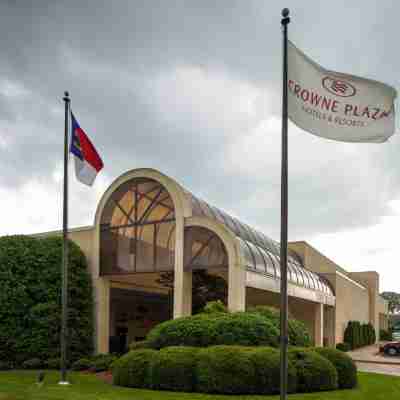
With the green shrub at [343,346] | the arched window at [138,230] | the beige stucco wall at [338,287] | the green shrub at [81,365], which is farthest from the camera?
the beige stucco wall at [338,287]

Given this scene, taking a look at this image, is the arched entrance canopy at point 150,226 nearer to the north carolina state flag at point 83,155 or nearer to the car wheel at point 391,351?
the north carolina state flag at point 83,155

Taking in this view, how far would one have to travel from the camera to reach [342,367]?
1509 centimetres

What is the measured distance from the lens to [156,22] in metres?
12.5

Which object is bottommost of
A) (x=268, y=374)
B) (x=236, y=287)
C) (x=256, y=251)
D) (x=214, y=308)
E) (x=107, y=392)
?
(x=107, y=392)

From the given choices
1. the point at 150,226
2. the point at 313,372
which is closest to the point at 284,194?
the point at 313,372

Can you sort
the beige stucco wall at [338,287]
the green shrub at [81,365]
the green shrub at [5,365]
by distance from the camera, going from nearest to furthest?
the green shrub at [81,365] → the green shrub at [5,365] → the beige stucco wall at [338,287]

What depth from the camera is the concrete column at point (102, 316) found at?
23016 millimetres

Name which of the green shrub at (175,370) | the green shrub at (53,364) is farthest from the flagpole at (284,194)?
the green shrub at (53,364)

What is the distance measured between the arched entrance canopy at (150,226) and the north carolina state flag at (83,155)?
566 cm

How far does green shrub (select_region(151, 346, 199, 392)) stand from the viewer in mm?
13922

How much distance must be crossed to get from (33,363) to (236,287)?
8595 millimetres

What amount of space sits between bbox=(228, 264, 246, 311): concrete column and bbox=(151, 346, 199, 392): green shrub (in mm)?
4627

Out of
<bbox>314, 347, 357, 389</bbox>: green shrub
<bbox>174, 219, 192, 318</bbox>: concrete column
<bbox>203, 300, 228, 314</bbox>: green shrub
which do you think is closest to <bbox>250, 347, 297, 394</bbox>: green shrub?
<bbox>314, 347, 357, 389</bbox>: green shrub

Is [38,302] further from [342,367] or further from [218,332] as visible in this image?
[342,367]
